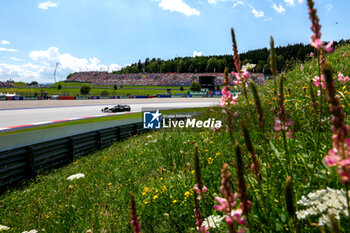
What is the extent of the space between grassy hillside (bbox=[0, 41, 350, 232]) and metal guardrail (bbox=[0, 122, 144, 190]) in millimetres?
688

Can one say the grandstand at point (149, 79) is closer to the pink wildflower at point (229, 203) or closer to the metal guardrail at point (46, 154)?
the metal guardrail at point (46, 154)

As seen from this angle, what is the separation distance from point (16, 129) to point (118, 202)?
12984 millimetres

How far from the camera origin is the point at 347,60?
8.27m

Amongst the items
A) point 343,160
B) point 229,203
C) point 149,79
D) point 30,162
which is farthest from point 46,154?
point 149,79

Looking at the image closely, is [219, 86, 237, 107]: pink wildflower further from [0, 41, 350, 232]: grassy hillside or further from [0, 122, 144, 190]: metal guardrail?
[0, 122, 144, 190]: metal guardrail

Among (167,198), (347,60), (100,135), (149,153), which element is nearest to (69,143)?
(100,135)

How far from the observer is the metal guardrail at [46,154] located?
8.34 meters

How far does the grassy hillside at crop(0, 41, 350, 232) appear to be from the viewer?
191 cm

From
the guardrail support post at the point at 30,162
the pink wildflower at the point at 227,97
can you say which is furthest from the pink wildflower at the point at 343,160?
the guardrail support post at the point at 30,162

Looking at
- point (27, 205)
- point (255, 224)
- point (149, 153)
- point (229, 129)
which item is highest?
point (229, 129)

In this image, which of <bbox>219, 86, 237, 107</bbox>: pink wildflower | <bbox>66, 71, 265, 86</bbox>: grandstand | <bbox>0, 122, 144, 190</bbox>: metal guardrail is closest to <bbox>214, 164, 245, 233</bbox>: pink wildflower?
<bbox>219, 86, 237, 107</bbox>: pink wildflower

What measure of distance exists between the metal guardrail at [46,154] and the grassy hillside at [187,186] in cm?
69

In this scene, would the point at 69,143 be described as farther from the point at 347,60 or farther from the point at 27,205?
the point at 347,60

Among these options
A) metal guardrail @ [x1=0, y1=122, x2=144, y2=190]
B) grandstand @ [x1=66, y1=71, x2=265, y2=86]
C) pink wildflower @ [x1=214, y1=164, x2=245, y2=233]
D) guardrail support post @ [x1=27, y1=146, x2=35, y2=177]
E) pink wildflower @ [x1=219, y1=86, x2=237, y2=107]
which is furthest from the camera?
grandstand @ [x1=66, y1=71, x2=265, y2=86]
